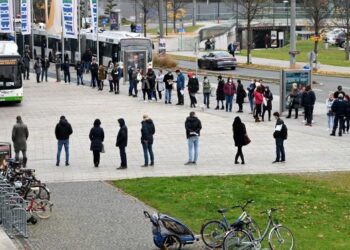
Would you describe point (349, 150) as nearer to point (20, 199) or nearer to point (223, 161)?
point (223, 161)

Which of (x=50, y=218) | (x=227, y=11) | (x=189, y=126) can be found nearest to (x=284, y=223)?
(x=50, y=218)

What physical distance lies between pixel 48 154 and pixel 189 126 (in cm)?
475

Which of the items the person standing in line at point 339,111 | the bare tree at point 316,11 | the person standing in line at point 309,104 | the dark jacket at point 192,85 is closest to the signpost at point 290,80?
the person standing in line at point 309,104

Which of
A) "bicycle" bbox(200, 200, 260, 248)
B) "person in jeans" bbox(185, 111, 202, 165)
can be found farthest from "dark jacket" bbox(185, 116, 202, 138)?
"bicycle" bbox(200, 200, 260, 248)

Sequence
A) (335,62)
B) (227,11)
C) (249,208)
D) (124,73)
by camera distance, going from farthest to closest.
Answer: (227,11)
(335,62)
(124,73)
(249,208)

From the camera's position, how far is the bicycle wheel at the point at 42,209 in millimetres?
17656

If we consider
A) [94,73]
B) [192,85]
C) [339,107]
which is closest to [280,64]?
[94,73]

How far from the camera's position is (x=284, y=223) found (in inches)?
677

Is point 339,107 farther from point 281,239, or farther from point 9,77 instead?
point 9,77

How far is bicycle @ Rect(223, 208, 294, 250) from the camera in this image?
14430 mm

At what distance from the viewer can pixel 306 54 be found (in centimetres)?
6675

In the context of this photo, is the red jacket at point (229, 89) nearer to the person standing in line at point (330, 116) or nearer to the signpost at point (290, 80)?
the signpost at point (290, 80)

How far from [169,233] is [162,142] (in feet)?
43.7

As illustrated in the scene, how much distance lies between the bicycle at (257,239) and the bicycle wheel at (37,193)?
491 cm
